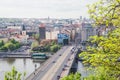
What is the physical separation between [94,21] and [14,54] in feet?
119

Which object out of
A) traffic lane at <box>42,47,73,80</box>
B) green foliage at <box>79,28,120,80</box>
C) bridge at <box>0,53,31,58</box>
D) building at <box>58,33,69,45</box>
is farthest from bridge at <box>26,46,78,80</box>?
green foliage at <box>79,28,120,80</box>

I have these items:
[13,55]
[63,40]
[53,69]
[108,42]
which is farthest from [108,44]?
[63,40]

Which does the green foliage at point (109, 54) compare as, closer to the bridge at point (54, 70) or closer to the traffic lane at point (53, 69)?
the bridge at point (54, 70)

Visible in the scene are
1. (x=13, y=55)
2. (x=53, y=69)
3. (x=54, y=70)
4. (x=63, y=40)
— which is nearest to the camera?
(x=54, y=70)

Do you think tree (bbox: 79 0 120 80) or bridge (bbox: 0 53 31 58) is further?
bridge (bbox: 0 53 31 58)

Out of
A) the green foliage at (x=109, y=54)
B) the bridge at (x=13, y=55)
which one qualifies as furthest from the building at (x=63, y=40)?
the green foliage at (x=109, y=54)

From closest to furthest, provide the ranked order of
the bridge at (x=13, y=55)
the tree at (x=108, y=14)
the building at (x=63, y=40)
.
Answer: the tree at (x=108, y=14), the bridge at (x=13, y=55), the building at (x=63, y=40)

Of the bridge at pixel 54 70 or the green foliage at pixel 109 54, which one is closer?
the green foliage at pixel 109 54

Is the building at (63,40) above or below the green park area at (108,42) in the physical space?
below

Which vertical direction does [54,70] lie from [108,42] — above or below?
below

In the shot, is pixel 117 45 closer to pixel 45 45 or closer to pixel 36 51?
pixel 36 51

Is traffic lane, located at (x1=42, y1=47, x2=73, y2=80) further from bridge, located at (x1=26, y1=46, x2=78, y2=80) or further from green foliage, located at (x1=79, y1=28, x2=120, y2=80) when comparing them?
green foliage, located at (x1=79, y1=28, x2=120, y2=80)

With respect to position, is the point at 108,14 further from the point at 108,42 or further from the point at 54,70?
the point at 54,70

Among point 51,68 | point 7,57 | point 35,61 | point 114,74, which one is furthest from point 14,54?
point 114,74
